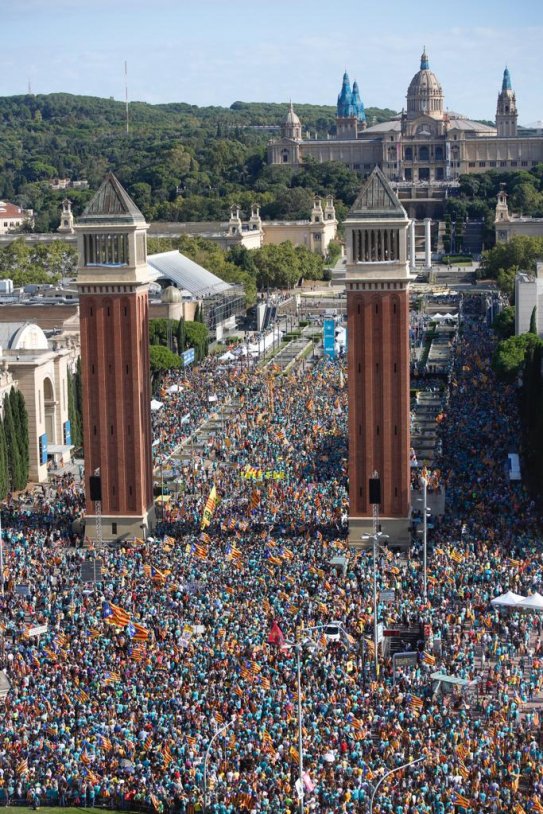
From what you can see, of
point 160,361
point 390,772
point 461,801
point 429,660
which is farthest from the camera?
point 160,361

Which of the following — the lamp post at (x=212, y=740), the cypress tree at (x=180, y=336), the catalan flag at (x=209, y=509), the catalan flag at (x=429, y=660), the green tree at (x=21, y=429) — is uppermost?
the cypress tree at (x=180, y=336)

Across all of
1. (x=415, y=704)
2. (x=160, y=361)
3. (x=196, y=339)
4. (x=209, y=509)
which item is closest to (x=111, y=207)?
(x=209, y=509)

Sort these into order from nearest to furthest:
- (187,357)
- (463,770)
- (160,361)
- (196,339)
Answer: (463,770), (160,361), (187,357), (196,339)

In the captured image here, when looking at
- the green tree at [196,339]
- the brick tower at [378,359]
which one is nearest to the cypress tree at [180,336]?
the green tree at [196,339]

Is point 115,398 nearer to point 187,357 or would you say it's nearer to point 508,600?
point 508,600

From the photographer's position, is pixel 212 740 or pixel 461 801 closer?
pixel 461 801

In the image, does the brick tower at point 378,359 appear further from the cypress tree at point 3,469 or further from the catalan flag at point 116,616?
the cypress tree at point 3,469

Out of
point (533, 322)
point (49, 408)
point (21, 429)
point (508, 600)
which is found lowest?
point (508, 600)
